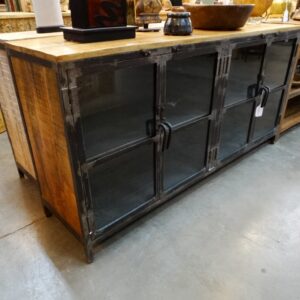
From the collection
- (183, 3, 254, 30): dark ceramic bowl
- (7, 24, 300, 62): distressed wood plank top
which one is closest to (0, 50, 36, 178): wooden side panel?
(7, 24, 300, 62): distressed wood plank top

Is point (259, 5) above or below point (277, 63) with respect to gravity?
above

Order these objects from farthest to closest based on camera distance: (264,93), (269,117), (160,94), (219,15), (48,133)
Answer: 1. (269,117)
2. (264,93)
3. (219,15)
4. (160,94)
5. (48,133)

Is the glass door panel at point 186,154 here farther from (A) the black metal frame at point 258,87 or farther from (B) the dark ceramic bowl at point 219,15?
(B) the dark ceramic bowl at point 219,15

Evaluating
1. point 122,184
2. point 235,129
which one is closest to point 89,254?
point 122,184

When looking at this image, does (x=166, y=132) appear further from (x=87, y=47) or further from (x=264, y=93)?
(x=264, y=93)

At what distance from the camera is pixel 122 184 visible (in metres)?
1.43

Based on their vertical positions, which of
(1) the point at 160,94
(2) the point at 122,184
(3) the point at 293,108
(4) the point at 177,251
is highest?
(1) the point at 160,94

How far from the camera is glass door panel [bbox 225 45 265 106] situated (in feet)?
5.59

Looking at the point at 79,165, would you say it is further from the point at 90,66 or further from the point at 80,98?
the point at 90,66

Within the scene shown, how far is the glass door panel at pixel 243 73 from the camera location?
1703 mm

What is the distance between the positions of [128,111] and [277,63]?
138 centimetres

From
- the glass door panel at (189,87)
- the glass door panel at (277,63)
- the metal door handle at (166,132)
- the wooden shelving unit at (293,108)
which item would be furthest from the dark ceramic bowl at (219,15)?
the wooden shelving unit at (293,108)

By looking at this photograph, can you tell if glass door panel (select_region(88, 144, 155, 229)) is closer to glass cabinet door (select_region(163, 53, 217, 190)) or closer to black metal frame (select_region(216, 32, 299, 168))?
glass cabinet door (select_region(163, 53, 217, 190))

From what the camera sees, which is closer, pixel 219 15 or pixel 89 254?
pixel 89 254
